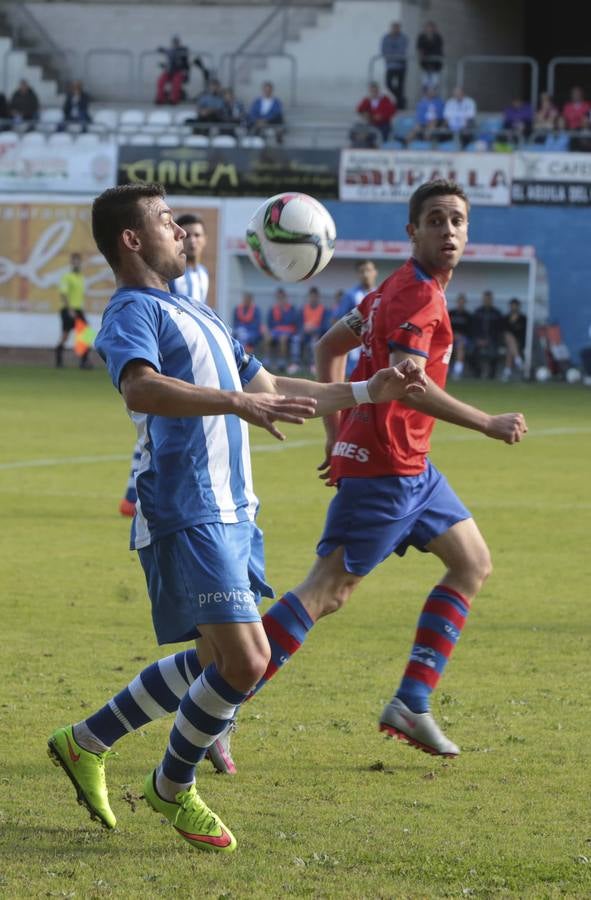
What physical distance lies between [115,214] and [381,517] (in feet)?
5.78

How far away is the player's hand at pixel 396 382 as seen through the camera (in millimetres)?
4719

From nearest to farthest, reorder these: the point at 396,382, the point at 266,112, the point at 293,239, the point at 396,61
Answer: the point at 396,382 → the point at 293,239 → the point at 266,112 → the point at 396,61

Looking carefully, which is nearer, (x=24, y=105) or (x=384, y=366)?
(x=384, y=366)

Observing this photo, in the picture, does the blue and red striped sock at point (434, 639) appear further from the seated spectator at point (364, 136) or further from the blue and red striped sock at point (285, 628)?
the seated spectator at point (364, 136)

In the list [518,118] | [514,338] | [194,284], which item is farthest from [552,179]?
[194,284]

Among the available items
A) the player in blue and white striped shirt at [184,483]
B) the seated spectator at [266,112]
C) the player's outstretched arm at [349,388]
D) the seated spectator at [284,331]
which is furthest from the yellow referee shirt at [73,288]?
the player in blue and white striped shirt at [184,483]

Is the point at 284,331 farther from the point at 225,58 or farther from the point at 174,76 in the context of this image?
the point at 225,58

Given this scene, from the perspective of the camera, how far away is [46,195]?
115ft

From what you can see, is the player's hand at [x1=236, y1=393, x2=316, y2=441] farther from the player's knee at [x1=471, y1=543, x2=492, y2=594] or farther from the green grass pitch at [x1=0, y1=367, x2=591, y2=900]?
the player's knee at [x1=471, y1=543, x2=492, y2=594]

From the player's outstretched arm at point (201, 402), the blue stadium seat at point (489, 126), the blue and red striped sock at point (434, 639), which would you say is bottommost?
the blue and red striped sock at point (434, 639)

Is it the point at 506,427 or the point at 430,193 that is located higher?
the point at 430,193

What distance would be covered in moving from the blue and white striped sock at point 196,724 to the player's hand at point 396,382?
39.5 inches

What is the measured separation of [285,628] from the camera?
18.6 feet

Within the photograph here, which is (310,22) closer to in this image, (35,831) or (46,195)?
(46,195)
